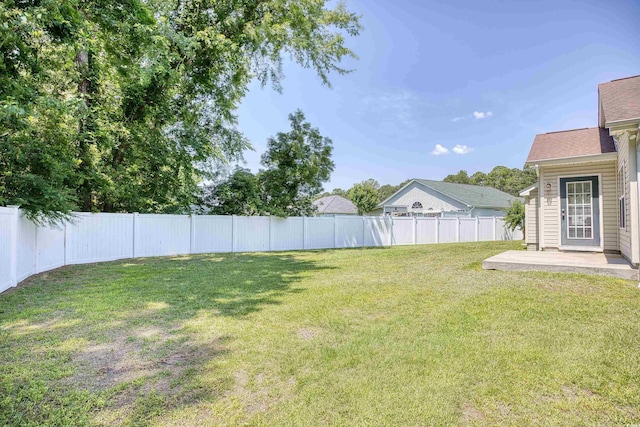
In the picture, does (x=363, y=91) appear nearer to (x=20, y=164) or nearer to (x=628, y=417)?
(x=20, y=164)

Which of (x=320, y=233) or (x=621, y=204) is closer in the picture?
(x=621, y=204)

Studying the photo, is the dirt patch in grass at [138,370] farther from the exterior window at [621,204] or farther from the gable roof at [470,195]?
the gable roof at [470,195]

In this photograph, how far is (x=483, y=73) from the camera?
17.7m

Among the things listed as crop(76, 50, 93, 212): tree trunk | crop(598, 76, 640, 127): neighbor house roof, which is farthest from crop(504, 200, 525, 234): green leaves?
crop(76, 50, 93, 212): tree trunk

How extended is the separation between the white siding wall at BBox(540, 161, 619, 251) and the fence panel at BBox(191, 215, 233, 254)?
33.7 feet

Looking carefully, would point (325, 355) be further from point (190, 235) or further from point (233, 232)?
point (233, 232)

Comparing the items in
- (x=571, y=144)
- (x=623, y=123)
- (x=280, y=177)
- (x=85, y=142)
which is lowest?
(x=623, y=123)

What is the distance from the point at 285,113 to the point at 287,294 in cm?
1064

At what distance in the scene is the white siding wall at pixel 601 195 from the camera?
26.7 ft

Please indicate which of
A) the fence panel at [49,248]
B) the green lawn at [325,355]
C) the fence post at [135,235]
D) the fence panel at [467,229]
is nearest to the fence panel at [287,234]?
the fence post at [135,235]

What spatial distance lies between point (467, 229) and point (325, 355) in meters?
18.0

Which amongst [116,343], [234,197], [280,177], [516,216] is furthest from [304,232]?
[516,216]

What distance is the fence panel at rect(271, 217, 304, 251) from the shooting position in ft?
45.3

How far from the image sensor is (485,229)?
1948 cm
